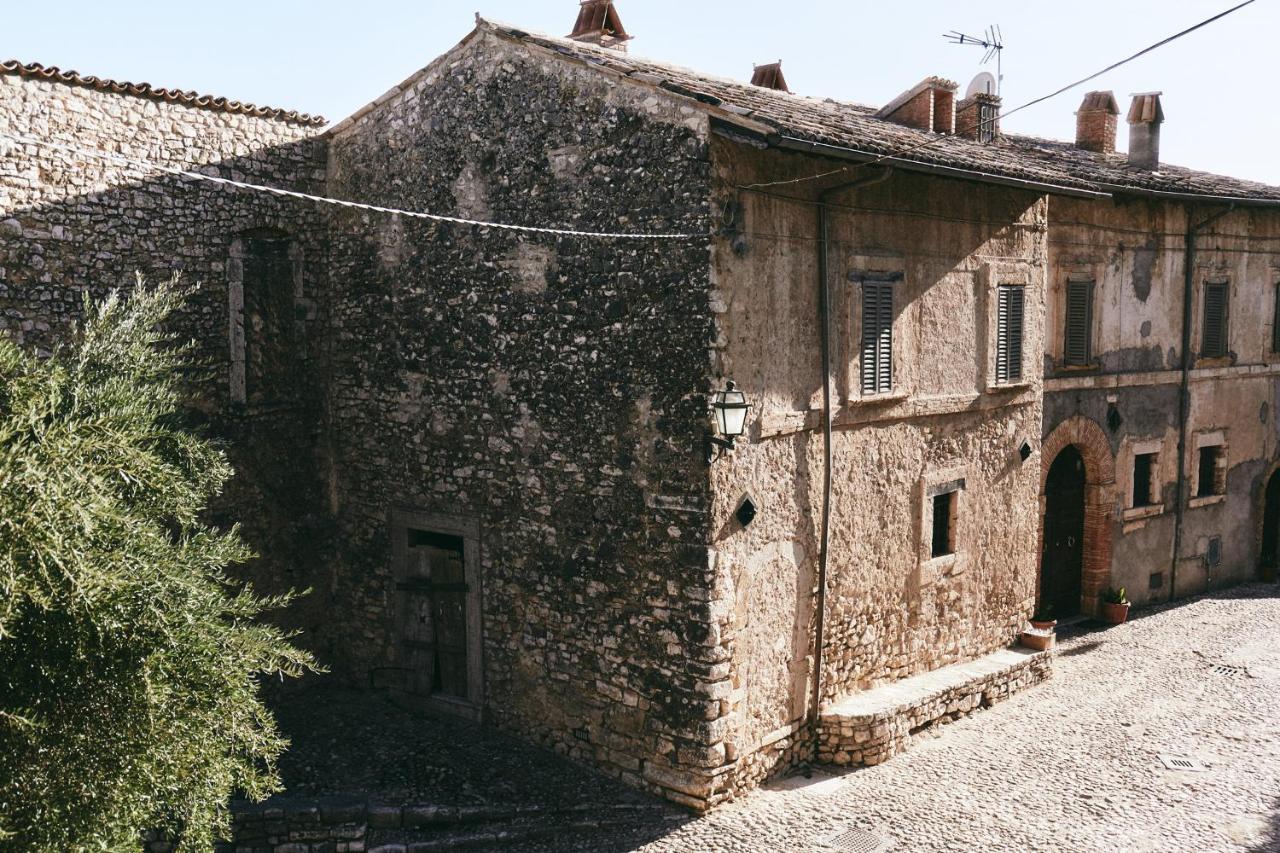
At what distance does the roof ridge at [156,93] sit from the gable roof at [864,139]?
8.55 feet

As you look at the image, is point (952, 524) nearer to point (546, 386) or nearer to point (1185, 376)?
point (546, 386)

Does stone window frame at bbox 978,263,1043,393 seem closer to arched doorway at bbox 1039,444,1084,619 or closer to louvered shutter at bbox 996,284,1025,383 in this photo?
louvered shutter at bbox 996,284,1025,383

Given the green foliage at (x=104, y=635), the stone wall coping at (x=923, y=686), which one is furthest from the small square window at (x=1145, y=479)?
the green foliage at (x=104, y=635)

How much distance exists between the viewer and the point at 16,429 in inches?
252

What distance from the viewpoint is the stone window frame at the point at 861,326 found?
9.98m

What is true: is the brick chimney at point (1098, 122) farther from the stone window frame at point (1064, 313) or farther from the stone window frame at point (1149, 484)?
the stone window frame at point (1149, 484)

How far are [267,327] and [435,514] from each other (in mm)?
2800

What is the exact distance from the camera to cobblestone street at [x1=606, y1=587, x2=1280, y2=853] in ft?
28.5

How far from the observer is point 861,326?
1012cm

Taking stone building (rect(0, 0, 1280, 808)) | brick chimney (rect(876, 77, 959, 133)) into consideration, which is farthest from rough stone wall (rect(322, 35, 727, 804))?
brick chimney (rect(876, 77, 959, 133))

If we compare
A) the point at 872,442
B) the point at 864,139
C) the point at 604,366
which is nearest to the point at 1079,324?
the point at 872,442

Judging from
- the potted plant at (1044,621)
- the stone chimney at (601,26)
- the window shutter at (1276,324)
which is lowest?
the potted plant at (1044,621)

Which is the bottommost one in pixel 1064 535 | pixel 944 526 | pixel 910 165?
pixel 1064 535

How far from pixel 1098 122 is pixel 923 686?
11.7 metres
